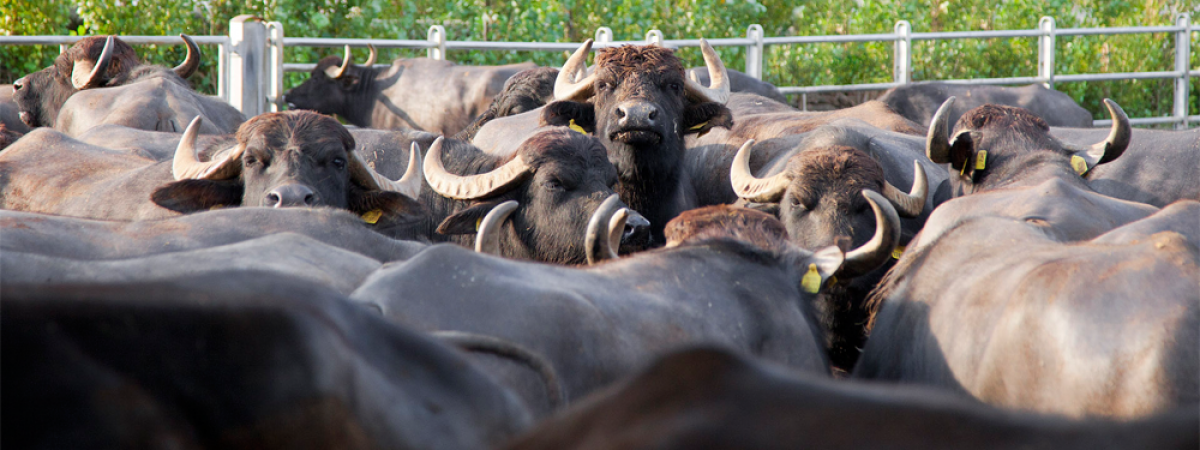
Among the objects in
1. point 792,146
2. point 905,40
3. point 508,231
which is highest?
point 905,40

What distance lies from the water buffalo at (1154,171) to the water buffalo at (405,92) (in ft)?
26.6

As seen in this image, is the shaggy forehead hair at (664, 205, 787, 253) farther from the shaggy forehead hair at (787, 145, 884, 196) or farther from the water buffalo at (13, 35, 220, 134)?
the water buffalo at (13, 35, 220, 134)

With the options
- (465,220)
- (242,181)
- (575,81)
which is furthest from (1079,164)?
(242,181)

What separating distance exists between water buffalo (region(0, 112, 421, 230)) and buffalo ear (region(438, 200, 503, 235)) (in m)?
0.31

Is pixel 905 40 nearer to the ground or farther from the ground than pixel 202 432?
farther from the ground

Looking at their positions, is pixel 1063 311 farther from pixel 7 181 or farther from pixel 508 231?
pixel 7 181

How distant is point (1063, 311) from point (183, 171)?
4.91 meters

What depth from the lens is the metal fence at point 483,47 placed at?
486 inches

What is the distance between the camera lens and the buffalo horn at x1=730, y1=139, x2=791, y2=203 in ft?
19.1

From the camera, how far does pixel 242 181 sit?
228 inches

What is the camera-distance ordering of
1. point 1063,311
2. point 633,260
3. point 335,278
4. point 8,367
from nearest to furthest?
point 8,367 → point 1063,311 → point 335,278 → point 633,260

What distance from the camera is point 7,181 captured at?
6672 millimetres

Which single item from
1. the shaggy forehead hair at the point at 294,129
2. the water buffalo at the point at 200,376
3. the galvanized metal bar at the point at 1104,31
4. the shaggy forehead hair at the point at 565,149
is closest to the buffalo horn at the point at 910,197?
the shaggy forehead hair at the point at 565,149

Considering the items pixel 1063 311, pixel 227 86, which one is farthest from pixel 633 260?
pixel 227 86
